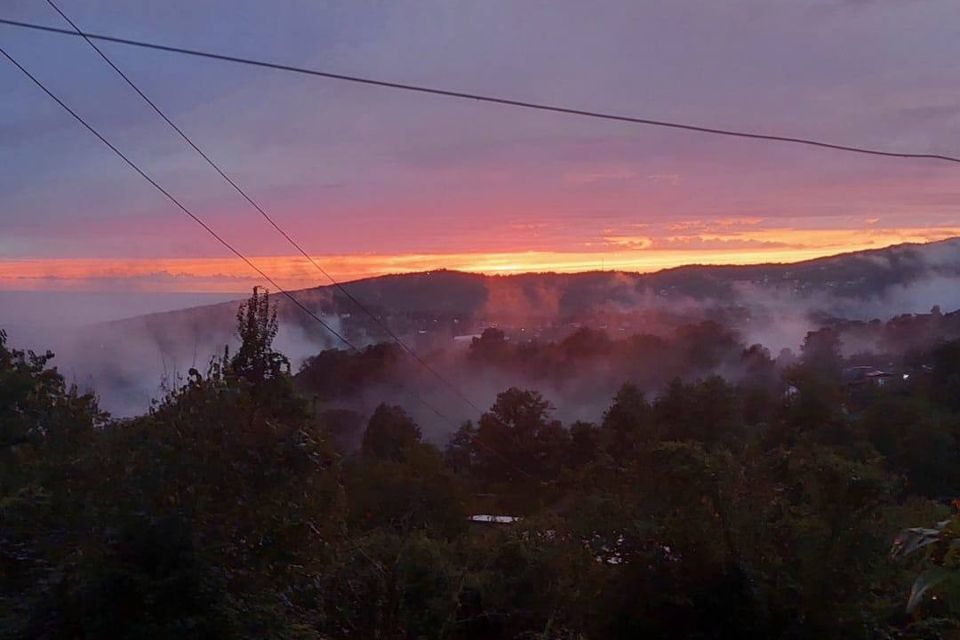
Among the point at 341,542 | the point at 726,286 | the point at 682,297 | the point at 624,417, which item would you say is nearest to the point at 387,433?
the point at 624,417

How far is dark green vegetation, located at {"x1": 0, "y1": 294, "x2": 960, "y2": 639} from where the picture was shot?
222 inches

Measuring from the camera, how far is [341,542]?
305 inches

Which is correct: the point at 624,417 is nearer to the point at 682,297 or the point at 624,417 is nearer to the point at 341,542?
the point at 341,542

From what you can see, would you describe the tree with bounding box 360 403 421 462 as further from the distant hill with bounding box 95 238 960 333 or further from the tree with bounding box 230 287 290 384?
the distant hill with bounding box 95 238 960 333

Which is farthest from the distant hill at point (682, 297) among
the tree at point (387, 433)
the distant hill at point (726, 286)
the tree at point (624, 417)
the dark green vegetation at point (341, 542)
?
the dark green vegetation at point (341, 542)

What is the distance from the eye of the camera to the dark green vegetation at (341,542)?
18.5 ft

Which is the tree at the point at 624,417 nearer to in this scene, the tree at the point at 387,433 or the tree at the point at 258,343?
the tree at the point at 387,433

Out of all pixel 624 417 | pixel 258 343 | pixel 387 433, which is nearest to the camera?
pixel 258 343

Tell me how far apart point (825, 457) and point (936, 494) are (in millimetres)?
18858

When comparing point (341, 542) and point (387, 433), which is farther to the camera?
point (387, 433)

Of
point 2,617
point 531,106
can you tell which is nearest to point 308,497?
point 2,617

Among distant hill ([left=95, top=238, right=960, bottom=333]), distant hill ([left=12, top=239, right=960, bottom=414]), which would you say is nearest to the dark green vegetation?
distant hill ([left=12, top=239, right=960, bottom=414])

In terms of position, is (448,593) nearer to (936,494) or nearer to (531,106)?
(531,106)

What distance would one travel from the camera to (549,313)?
7406 centimetres
